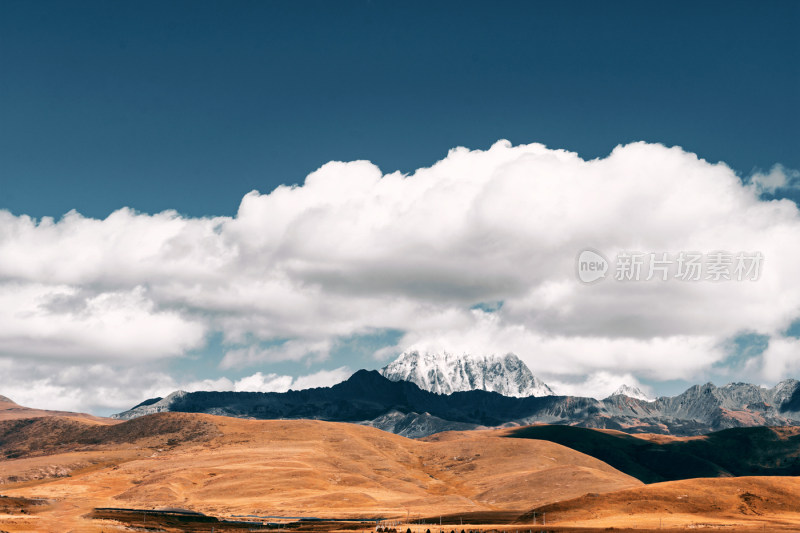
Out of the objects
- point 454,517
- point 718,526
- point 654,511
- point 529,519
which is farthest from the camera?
point 454,517

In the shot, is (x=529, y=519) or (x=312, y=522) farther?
(x=312, y=522)

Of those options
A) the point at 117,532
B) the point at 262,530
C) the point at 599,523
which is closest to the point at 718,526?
the point at 599,523

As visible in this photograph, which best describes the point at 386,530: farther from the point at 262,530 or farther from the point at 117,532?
the point at 117,532

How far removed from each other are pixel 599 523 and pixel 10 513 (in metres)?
135

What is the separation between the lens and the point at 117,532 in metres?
141

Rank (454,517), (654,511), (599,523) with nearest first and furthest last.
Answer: (599,523) < (654,511) < (454,517)

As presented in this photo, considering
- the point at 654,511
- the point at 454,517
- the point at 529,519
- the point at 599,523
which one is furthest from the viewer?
the point at 454,517

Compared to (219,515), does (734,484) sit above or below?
above

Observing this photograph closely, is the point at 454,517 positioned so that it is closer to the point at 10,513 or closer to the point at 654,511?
the point at 654,511

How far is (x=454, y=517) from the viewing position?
18975cm

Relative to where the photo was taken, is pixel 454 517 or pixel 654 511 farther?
pixel 454 517

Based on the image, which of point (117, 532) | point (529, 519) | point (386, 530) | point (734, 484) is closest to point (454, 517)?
point (529, 519)

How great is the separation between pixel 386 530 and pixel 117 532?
173 feet

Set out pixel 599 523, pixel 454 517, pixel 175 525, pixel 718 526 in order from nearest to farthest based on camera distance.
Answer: pixel 718 526, pixel 599 523, pixel 175 525, pixel 454 517
